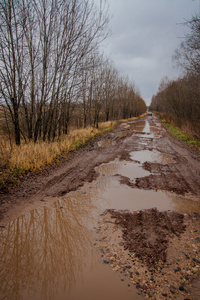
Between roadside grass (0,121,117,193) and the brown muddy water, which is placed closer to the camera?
the brown muddy water

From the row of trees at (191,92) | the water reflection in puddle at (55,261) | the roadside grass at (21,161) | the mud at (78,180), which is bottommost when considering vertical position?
the water reflection in puddle at (55,261)

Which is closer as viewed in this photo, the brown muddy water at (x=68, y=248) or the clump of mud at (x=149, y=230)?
the brown muddy water at (x=68, y=248)

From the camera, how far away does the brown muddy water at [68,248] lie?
2.09 metres

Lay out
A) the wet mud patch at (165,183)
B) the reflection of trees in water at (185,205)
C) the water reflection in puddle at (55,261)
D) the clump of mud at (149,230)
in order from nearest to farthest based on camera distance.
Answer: the water reflection in puddle at (55,261) → the clump of mud at (149,230) → the reflection of trees in water at (185,205) → the wet mud patch at (165,183)

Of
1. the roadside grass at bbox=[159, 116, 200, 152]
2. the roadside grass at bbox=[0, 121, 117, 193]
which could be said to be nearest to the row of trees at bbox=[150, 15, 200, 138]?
the roadside grass at bbox=[159, 116, 200, 152]

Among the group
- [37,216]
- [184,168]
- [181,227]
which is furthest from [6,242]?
[184,168]

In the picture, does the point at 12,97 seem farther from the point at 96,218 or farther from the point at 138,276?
the point at 138,276

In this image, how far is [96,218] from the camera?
11.2 ft

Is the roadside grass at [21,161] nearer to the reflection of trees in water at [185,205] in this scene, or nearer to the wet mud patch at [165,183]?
the wet mud patch at [165,183]

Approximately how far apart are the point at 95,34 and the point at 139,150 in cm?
612

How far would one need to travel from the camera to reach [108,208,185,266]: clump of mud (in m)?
2.52

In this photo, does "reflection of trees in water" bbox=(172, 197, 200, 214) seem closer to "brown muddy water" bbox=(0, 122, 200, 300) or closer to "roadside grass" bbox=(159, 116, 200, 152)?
"brown muddy water" bbox=(0, 122, 200, 300)

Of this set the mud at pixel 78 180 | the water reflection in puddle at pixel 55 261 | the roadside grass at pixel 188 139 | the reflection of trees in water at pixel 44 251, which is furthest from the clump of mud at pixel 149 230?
the roadside grass at pixel 188 139

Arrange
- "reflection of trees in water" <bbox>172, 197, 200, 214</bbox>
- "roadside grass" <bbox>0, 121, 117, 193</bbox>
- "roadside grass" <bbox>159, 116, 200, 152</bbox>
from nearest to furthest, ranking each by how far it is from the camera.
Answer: "reflection of trees in water" <bbox>172, 197, 200, 214</bbox> < "roadside grass" <bbox>0, 121, 117, 193</bbox> < "roadside grass" <bbox>159, 116, 200, 152</bbox>
